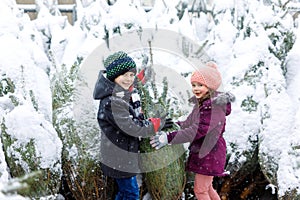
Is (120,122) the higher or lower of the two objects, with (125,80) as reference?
lower

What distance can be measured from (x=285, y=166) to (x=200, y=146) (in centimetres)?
54

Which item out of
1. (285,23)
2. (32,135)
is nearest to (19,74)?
(32,135)

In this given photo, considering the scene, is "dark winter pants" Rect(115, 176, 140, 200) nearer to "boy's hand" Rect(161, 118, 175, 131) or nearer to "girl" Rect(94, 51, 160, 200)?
"girl" Rect(94, 51, 160, 200)

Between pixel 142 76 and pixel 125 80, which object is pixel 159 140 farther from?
pixel 142 76

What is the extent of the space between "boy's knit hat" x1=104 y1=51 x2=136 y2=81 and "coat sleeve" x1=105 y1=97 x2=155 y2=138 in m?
0.18

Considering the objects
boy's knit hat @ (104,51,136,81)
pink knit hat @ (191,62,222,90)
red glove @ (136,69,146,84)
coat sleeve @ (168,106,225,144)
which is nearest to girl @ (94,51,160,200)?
boy's knit hat @ (104,51,136,81)

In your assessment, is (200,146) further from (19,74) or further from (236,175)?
(19,74)

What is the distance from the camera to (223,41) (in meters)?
3.62

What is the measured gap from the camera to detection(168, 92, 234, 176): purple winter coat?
2.48 meters

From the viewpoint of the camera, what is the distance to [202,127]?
2467mm

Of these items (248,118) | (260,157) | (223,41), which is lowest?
(260,157)

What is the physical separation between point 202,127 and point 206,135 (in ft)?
0.28

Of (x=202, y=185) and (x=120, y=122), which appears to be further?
(x=202, y=185)

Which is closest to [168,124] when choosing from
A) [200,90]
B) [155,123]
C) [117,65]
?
[155,123]
